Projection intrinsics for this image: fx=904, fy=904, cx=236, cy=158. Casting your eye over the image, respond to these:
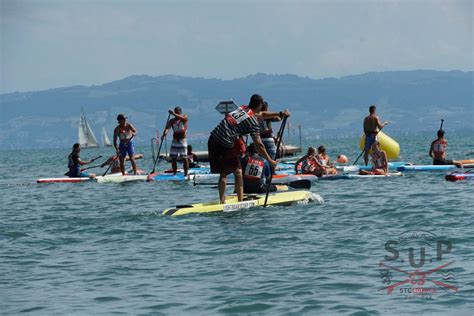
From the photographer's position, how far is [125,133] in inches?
1016

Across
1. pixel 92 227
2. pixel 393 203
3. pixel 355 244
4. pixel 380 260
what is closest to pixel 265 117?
pixel 393 203

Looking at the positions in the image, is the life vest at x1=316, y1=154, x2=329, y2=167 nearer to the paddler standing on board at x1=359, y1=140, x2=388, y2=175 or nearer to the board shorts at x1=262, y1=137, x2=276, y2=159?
the paddler standing on board at x1=359, y1=140, x2=388, y2=175

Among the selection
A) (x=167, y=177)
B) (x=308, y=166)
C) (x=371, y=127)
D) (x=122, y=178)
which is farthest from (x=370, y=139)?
(x=122, y=178)

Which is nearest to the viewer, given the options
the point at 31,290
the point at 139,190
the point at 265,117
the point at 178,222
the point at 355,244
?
the point at 31,290

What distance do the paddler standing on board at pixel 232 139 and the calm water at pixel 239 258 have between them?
809 mm

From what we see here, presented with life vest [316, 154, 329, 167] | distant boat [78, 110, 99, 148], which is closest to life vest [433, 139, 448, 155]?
life vest [316, 154, 329, 167]

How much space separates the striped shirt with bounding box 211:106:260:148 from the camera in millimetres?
15305

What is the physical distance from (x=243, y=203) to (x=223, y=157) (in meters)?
0.90

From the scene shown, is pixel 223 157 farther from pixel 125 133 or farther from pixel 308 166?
pixel 125 133

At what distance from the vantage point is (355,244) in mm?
12188

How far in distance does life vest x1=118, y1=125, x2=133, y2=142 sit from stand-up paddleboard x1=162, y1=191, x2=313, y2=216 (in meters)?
9.66

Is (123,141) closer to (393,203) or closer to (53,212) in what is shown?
(53,212)

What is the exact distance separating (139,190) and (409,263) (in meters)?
12.8

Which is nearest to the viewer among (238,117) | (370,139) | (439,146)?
(238,117)
